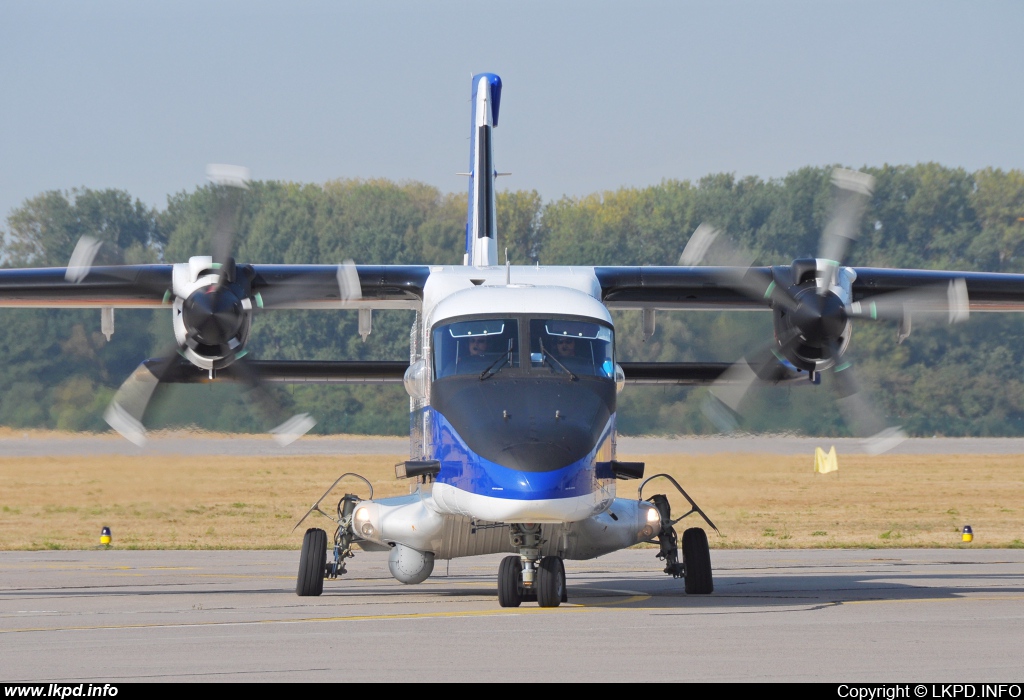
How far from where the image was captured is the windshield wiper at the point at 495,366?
41.7ft

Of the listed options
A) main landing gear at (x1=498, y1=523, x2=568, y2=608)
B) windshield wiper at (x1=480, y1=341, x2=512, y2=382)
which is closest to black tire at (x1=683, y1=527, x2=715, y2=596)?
main landing gear at (x1=498, y1=523, x2=568, y2=608)

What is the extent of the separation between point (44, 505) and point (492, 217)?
21.4 meters

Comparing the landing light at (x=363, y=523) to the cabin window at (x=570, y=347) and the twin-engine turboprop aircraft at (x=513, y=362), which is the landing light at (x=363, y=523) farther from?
the cabin window at (x=570, y=347)

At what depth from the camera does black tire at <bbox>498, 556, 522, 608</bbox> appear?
42.6ft

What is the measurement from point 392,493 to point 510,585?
984 inches

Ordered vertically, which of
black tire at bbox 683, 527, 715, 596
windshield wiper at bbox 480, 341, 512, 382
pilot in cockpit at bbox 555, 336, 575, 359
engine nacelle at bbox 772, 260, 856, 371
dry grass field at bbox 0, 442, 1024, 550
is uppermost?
dry grass field at bbox 0, 442, 1024, 550

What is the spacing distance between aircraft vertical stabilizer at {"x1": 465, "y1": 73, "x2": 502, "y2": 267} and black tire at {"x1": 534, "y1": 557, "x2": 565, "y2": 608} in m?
6.07

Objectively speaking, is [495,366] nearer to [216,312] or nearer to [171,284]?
[216,312]

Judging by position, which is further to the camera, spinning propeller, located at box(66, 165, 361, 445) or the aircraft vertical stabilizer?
the aircraft vertical stabilizer

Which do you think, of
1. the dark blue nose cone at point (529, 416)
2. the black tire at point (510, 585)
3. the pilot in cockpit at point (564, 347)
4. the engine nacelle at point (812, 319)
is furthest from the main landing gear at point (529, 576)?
the engine nacelle at point (812, 319)

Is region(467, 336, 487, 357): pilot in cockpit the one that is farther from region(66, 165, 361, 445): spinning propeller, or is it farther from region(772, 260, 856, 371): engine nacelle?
region(772, 260, 856, 371): engine nacelle

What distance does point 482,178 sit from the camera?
1995 cm
